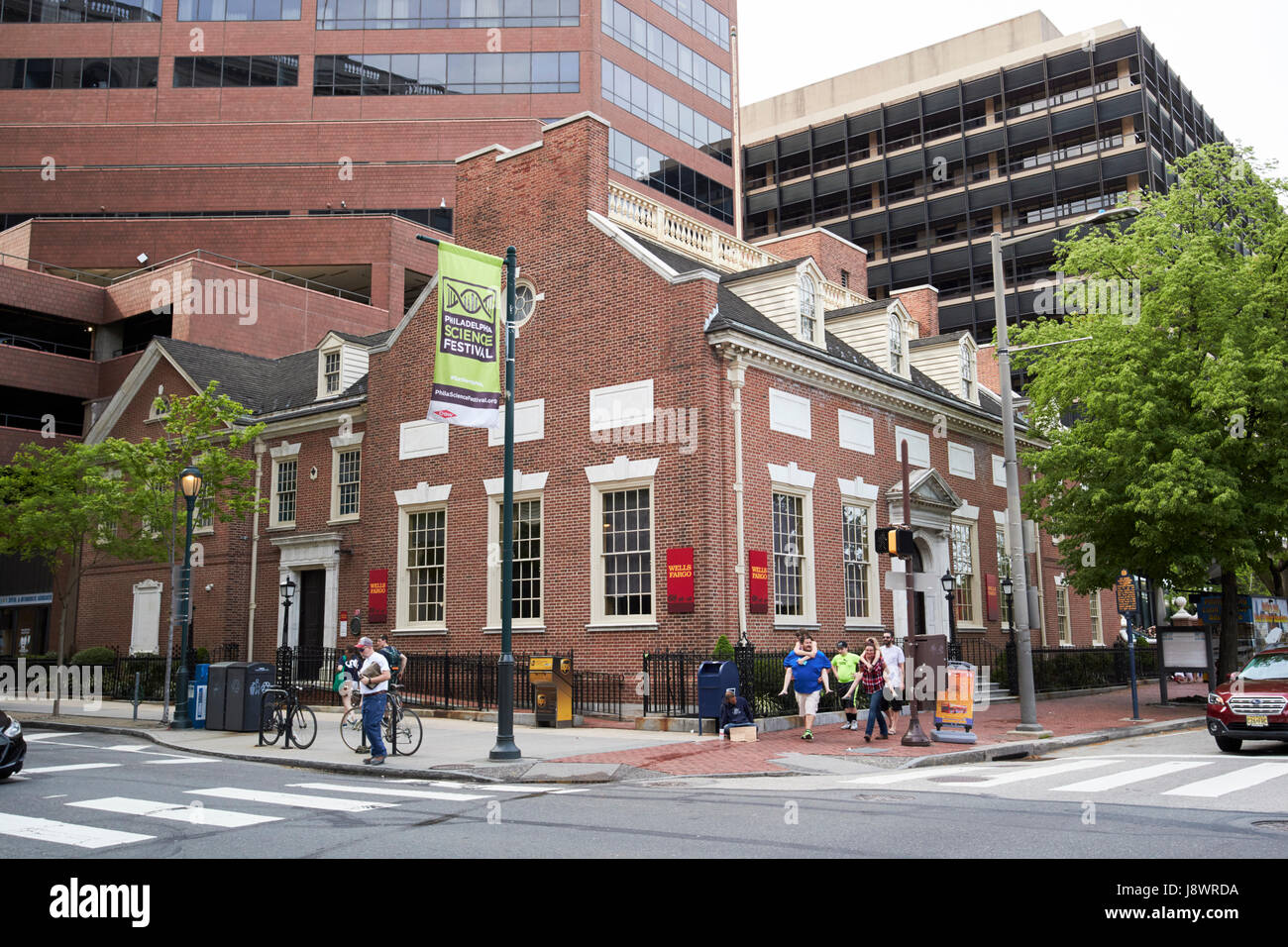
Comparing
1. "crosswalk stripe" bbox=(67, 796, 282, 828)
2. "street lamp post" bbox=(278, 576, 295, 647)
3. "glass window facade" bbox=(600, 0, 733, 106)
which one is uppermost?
"glass window facade" bbox=(600, 0, 733, 106)

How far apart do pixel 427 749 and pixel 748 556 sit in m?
7.59

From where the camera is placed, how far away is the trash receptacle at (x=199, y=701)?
21203 mm

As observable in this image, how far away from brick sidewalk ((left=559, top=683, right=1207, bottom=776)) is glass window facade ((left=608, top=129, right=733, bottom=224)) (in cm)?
3576

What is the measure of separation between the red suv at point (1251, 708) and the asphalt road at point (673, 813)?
1.61 ft

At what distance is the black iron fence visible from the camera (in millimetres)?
21766

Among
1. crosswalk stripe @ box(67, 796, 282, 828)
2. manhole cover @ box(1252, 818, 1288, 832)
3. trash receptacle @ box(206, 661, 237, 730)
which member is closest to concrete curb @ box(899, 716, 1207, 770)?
manhole cover @ box(1252, 818, 1288, 832)

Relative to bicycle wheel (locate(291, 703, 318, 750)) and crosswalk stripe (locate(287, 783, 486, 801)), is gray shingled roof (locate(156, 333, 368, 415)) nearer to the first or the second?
bicycle wheel (locate(291, 703, 318, 750))

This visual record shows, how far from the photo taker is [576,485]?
22969 millimetres

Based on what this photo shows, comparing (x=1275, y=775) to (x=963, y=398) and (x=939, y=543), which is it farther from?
(x=963, y=398)

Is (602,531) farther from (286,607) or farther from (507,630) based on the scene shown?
(286,607)

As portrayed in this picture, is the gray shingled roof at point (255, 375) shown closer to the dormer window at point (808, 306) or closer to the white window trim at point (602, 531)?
the white window trim at point (602, 531)

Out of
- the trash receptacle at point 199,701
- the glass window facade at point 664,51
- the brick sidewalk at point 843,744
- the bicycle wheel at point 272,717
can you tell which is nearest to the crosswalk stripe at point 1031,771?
the brick sidewalk at point 843,744

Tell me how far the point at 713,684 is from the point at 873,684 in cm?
292

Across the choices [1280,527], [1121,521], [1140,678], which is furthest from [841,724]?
[1140,678]
